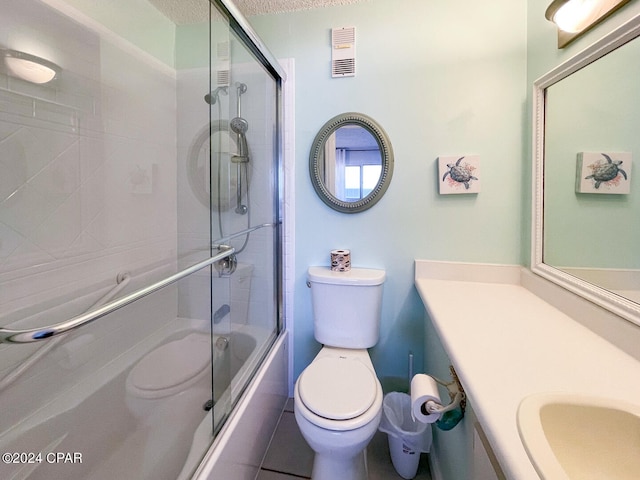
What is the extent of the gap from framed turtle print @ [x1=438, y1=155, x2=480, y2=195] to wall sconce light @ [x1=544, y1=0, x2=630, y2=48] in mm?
538

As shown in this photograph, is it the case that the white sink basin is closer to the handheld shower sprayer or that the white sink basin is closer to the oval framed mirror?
the oval framed mirror

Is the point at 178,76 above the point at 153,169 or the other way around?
above

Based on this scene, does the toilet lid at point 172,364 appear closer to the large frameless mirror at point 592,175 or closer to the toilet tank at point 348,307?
the toilet tank at point 348,307

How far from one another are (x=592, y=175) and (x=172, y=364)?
1936 mm

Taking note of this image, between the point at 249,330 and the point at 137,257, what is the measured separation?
699 millimetres

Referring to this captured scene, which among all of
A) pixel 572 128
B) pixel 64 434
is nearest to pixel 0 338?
pixel 64 434

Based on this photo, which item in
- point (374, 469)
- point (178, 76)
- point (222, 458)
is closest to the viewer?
point (222, 458)

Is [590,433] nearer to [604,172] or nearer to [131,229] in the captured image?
[604,172]

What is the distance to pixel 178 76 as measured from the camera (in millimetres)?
1681

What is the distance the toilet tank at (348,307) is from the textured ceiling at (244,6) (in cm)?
148

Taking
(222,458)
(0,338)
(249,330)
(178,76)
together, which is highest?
(178,76)

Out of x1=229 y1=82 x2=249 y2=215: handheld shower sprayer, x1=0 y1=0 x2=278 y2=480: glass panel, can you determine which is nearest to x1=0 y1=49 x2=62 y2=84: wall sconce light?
x1=0 y1=0 x2=278 y2=480: glass panel

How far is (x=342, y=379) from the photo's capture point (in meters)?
1.20

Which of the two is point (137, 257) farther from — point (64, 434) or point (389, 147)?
point (389, 147)
